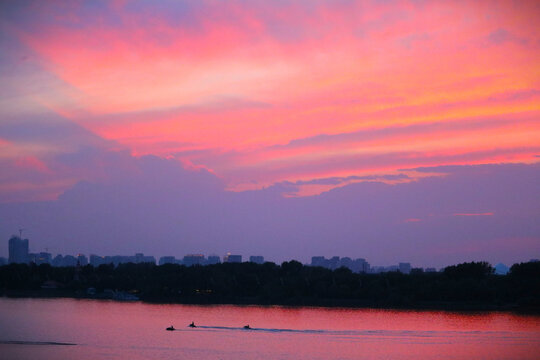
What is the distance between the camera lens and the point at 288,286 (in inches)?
3435

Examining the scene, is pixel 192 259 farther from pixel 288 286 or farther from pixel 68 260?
pixel 288 286

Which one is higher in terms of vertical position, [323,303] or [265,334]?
[323,303]

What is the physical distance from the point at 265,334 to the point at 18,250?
148810 millimetres

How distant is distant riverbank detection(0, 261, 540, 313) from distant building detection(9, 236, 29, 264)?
77.6 metres

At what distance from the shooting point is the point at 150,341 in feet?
154

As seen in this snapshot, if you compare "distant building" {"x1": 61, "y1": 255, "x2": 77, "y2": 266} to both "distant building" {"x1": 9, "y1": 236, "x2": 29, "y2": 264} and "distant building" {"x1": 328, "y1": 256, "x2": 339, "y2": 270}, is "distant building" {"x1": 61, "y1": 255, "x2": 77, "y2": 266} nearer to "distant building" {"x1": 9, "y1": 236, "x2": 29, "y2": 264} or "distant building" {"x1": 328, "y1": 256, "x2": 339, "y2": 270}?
"distant building" {"x1": 9, "y1": 236, "x2": 29, "y2": 264}

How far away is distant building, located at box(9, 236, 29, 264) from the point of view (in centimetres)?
18225

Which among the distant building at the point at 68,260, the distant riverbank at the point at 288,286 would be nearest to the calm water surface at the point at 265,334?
the distant riverbank at the point at 288,286

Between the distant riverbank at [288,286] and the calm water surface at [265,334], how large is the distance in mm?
6418

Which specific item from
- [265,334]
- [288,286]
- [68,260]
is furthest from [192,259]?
[265,334]

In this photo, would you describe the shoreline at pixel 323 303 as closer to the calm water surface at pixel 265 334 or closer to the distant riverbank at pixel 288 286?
the distant riverbank at pixel 288 286

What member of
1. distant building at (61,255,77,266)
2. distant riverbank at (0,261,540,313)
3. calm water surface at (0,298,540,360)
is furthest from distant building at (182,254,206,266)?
calm water surface at (0,298,540,360)

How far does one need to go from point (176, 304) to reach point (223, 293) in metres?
8.21

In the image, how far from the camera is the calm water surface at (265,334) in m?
42.5
